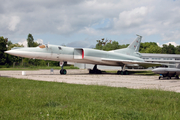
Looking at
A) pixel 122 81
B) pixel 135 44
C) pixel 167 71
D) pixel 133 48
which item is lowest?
pixel 122 81

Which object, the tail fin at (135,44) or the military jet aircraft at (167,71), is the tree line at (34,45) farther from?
the military jet aircraft at (167,71)

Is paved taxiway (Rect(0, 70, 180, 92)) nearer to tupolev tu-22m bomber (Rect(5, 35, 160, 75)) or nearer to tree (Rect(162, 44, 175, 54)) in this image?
tupolev tu-22m bomber (Rect(5, 35, 160, 75))

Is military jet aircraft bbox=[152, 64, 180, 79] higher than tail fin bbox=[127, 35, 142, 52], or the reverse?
tail fin bbox=[127, 35, 142, 52]

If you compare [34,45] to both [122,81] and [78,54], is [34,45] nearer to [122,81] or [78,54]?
[78,54]

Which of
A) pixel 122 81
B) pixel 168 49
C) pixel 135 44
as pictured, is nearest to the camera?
pixel 122 81

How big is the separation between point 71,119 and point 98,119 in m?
0.52

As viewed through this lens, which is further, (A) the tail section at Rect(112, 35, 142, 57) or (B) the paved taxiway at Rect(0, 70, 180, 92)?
(A) the tail section at Rect(112, 35, 142, 57)

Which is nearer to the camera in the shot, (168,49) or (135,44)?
(135,44)

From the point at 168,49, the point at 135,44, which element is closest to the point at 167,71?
the point at 135,44

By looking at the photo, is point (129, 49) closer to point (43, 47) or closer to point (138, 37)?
point (138, 37)

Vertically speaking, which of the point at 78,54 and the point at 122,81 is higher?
the point at 78,54

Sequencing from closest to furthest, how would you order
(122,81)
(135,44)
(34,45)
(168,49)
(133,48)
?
(122,81), (133,48), (135,44), (34,45), (168,49)

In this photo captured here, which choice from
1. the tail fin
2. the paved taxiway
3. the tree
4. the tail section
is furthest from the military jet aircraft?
the tree

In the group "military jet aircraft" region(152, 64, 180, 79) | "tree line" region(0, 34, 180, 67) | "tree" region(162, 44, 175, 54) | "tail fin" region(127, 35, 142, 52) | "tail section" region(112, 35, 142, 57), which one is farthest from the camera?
"tree" region(162, 44, 175, 54)
